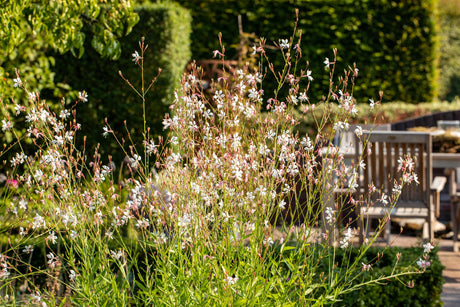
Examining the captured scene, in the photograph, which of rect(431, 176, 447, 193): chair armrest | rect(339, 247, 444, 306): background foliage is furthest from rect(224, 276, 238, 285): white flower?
rect(431, 176, 447, 193): chair armrest

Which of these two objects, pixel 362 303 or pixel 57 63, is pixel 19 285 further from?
pixel 57 63

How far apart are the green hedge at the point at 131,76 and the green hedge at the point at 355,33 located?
3.29 metres

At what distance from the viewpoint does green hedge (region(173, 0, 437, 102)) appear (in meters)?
10.7

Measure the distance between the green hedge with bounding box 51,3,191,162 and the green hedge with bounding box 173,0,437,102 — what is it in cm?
329

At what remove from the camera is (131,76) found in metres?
7.02

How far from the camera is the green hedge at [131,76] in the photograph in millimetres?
6926

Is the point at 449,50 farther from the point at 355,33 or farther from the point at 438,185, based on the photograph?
the point at 438,185

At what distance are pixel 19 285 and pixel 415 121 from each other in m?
6.07

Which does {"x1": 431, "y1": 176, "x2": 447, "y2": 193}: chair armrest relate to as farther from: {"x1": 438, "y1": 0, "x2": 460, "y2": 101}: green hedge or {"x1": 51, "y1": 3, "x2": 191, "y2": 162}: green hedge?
{"x1": 438, "y1": 0, "x2": 460, "y2": 101}: green hedge

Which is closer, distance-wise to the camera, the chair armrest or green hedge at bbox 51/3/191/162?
the chair armrest

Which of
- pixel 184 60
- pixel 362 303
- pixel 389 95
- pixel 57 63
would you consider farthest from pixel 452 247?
pixel 389 95

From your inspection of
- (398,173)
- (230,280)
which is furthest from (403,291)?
(230,280)

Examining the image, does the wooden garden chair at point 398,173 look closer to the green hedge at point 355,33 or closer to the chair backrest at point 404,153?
the chair backrest at point 404,153

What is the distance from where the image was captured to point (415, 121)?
8438 mm
